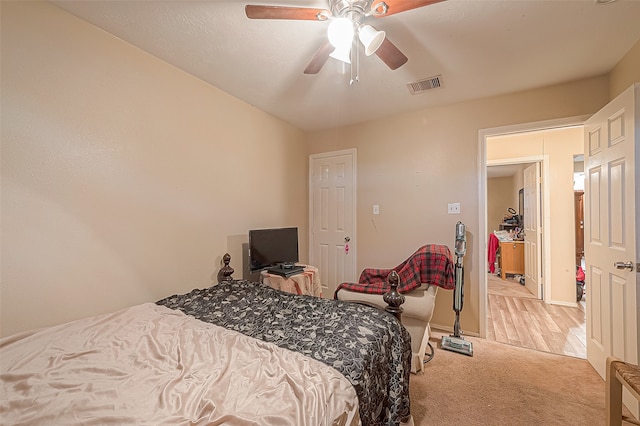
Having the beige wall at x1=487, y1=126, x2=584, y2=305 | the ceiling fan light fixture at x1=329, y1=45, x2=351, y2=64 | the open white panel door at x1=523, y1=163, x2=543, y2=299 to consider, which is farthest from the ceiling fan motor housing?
the open white panel door at x1=523, y1=163, x2=543, y2=299

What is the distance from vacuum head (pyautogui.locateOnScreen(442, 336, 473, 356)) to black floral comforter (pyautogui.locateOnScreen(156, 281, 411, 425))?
123cm

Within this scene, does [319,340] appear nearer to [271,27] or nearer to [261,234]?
[261,234]

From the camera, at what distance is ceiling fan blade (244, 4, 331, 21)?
4.45ft

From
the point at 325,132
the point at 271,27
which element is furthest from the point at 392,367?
the point at 325,132

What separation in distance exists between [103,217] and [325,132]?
2.90m

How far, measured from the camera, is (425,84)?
2.54 metres

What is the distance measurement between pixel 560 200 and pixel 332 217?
11.1 ft

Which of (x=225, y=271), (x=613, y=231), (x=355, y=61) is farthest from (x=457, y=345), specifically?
(x=355, y=61)

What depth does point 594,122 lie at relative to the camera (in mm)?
2191

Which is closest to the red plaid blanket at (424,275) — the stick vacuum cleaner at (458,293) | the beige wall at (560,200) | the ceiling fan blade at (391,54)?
the stick vacuum cleaner at (458,293)

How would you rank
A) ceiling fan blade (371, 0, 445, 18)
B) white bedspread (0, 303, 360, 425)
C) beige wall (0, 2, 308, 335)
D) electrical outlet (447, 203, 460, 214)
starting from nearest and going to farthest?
white bedspread (0, 303, 360, 425) < ceiling fan blade (371, 0, 445, 18) < beige wall (0, 2, 308, 335) < electrical outlet (447, 203, 460, 214)

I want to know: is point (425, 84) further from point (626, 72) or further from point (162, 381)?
point (162, 381)

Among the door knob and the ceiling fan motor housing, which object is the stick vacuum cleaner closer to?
the door knob

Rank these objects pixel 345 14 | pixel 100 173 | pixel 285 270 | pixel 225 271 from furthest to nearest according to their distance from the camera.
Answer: pixel 285 270 < pixel 225 271 < pixel 100 173 < pixel 345 14
